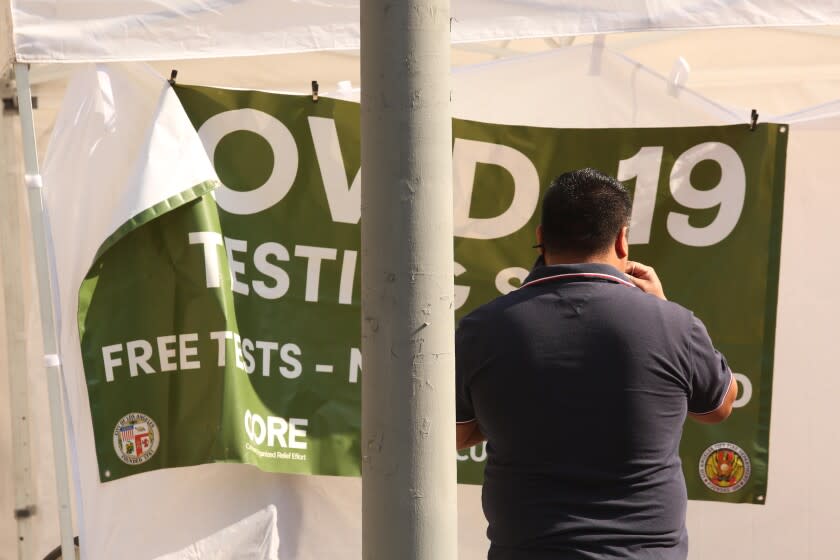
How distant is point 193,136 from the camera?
330 centimetres

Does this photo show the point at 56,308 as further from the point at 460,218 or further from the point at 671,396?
the point at 671,396

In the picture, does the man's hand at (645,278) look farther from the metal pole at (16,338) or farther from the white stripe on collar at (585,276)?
→ the metal pole at (16,338)

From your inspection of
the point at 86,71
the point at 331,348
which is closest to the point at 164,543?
the point at 331,348

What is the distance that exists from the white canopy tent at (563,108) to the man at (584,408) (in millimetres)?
1585

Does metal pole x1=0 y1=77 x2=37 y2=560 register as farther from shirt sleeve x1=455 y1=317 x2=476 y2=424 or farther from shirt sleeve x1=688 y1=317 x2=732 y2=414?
shirt sleeve x1=688 y1=317 x2=732 y2=414

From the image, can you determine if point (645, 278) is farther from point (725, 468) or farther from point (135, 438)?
point (135, 438)

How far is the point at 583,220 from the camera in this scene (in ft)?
6.44

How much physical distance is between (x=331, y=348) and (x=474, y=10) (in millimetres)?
1189

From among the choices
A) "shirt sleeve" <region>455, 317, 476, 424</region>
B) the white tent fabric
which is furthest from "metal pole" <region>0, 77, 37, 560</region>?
"shirt sleeve" <region>455, 317, 476, 424</region>

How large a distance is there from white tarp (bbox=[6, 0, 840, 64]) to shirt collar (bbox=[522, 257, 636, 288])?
4.93ft

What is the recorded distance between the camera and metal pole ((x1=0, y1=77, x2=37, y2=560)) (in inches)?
163

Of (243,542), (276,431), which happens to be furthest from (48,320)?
(243,542)

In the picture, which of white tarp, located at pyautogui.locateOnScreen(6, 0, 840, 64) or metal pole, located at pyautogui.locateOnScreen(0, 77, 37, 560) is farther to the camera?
metal pole, located at pyautogui.locateOnScreen(0, 77, 37, 560)

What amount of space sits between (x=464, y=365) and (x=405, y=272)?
0.35 m
